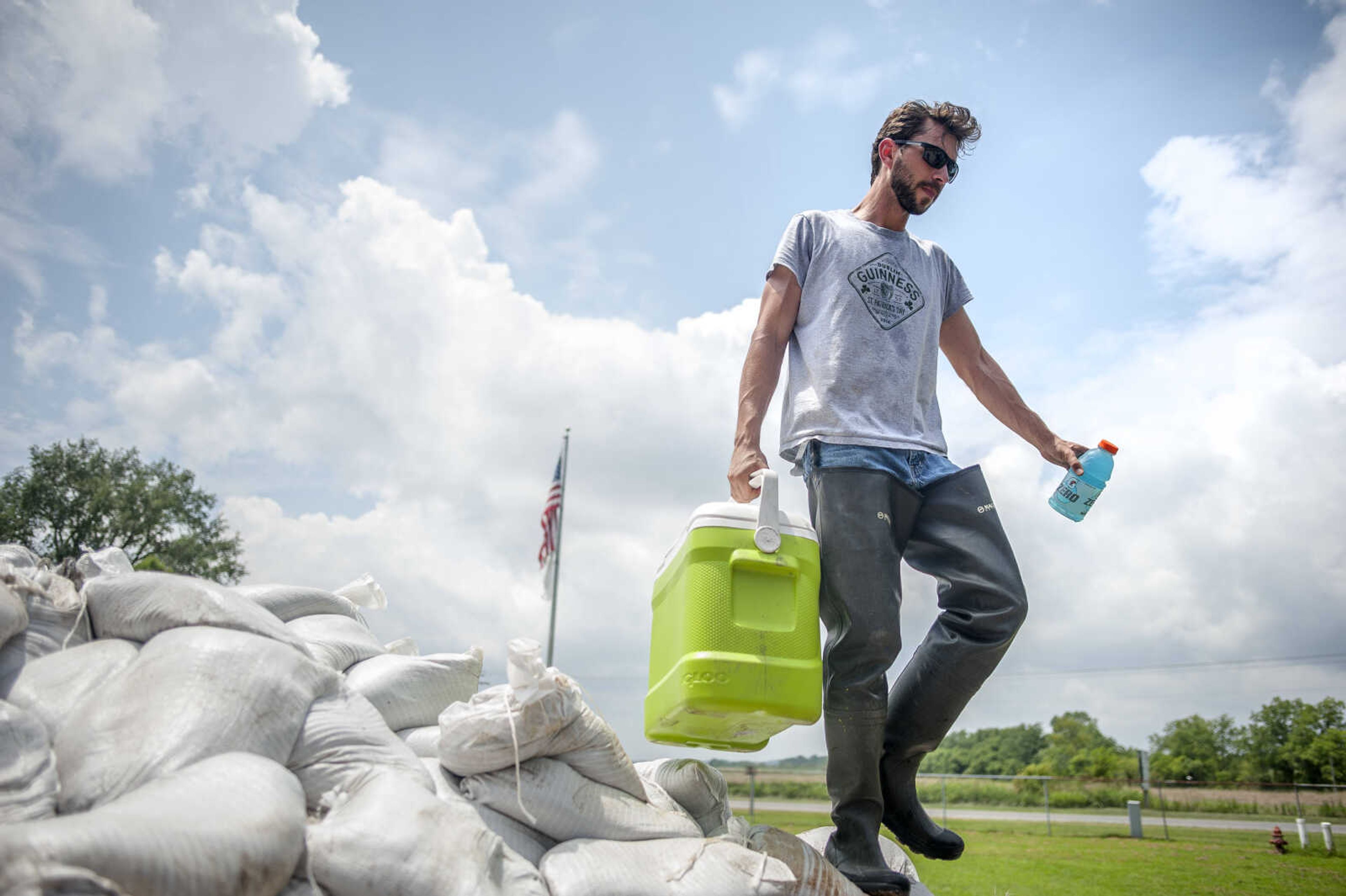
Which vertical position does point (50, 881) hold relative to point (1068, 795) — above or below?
above

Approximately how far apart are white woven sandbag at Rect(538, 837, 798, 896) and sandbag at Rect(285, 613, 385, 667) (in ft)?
2.38

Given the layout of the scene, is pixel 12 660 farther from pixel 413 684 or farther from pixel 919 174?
pixel 919 174

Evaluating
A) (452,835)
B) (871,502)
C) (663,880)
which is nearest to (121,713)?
(452,835)

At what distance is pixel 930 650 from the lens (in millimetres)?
2229

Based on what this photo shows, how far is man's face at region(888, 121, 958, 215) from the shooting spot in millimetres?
2525

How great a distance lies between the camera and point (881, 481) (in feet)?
7.10

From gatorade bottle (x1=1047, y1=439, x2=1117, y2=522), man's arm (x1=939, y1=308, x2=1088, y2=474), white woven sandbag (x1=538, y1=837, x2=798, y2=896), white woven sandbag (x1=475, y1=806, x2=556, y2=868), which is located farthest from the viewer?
man's arm (x1=939, y1=308, x2=1088, y2=474)

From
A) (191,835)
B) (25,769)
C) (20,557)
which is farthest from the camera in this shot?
(20,557)

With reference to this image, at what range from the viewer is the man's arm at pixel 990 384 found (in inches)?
112

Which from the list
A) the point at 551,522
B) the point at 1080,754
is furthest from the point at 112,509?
the point at 1080,754

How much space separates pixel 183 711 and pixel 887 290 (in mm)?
1989

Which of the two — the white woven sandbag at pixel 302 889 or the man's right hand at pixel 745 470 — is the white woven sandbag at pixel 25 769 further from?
the man's right hand at pixel 745 470

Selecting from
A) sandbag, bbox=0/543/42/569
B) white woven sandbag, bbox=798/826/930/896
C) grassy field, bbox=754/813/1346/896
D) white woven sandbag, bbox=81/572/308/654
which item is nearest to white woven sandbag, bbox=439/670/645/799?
white woven sandbag, bbox=81/572/308/654

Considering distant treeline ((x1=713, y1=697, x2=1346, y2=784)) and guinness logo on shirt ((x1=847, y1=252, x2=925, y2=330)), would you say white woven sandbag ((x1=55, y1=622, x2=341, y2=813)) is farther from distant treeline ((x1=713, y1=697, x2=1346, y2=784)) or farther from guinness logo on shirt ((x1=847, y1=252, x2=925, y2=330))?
distant treeline ((x1=713, y1=697, x2=1346, y2=784))
